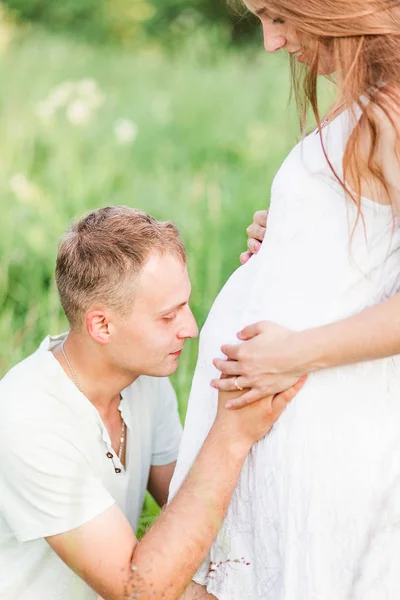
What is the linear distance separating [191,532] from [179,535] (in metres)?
0.03

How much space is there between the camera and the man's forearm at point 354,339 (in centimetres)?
214

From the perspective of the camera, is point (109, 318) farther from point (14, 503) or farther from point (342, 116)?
point (342, 116)

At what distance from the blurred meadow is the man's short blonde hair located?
140 cm

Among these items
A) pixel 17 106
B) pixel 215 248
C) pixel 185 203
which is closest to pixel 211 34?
pixel 17 106

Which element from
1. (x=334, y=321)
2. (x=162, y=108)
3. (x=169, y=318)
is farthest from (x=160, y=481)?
(x=162, y=108)

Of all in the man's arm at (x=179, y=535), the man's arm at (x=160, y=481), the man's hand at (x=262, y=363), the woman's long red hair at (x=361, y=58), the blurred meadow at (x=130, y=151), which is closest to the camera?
the woman's long red hair at (x=361, y=58)

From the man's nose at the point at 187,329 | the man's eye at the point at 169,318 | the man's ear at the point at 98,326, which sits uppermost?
the man's ear at the point at 98,326

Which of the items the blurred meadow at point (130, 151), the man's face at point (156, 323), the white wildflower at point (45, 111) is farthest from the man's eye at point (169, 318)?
the white wildflower at point (45, 111)

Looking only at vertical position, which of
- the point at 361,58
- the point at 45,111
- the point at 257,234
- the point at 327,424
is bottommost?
the point at 327,424

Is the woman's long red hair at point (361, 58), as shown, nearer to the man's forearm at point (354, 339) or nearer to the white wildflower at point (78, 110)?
the man's forearm at point (354, 339)

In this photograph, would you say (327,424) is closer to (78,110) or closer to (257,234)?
(257,234)

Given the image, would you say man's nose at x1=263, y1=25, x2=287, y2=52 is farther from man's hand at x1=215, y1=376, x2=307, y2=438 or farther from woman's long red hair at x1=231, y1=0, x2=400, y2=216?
man's hand at x1=215, y1=376, x2=307, y2=438

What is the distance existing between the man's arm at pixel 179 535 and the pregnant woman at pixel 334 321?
62mm

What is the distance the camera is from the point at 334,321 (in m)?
2.25
